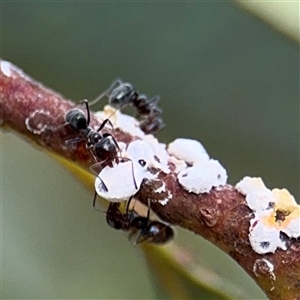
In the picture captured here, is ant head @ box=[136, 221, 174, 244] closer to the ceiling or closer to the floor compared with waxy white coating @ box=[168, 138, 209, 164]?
closer to the floor

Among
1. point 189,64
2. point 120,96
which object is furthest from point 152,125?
point 189,64

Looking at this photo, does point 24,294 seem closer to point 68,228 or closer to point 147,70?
point 68,228

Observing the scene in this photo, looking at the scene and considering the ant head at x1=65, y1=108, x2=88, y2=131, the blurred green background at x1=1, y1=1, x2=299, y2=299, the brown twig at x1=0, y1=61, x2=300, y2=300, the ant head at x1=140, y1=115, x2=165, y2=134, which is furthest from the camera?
the blurred green background at x1=1, y1=1, x2=299, y2=299

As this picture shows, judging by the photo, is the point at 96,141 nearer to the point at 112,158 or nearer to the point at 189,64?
the point at 112,158

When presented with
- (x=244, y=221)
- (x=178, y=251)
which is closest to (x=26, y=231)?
(x=178, y=251)

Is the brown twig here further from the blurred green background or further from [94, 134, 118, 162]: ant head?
the blurred green background

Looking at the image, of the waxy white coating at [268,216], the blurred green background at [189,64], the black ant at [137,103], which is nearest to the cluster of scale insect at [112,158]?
the black ant at [137,103]

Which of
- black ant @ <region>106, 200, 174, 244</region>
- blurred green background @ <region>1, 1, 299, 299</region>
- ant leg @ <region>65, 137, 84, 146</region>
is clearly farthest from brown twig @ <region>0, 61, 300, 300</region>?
blurred green background @ <region>1, 1, 299, 299</region>
